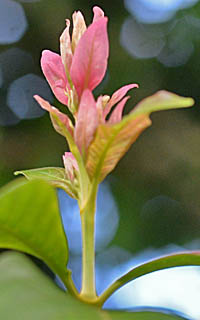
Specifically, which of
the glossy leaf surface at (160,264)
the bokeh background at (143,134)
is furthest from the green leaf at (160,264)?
the bokeh background at (143,134)

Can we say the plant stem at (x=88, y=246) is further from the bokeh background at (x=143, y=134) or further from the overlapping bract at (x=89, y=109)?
the bokeh background at (x=143, y=134)

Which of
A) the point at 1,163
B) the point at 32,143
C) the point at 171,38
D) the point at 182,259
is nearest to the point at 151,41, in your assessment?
the point at 171,38

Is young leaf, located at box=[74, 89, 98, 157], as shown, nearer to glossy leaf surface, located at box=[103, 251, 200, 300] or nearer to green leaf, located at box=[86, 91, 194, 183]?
green leaf, located at box=[86, 91, 194, 183]

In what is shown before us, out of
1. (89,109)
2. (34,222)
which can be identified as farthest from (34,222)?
(89,109)

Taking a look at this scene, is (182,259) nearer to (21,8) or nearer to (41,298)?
(41,298)

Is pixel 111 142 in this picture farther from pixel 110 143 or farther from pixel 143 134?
pixel 143 134

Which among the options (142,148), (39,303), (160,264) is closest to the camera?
(39,303)
